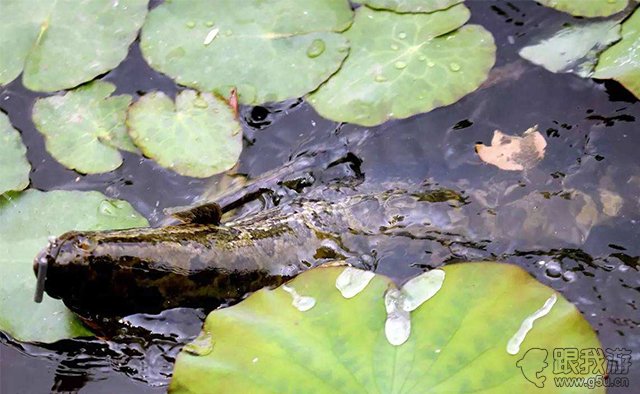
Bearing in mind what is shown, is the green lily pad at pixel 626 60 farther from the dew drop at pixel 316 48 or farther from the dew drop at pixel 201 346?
the dew drop at pixel 201 346

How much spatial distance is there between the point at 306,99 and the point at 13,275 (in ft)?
3.94

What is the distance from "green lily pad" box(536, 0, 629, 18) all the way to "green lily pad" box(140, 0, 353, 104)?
84 centimetres

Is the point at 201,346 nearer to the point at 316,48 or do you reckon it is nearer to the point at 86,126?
the point at 86,126

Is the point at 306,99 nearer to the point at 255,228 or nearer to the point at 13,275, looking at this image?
the point at 255,228

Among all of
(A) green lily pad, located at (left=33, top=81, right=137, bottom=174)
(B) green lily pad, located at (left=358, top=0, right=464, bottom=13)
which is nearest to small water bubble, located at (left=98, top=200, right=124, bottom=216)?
(A) green lily pad, located at (left=33, top=81, right=137, bottom=174)

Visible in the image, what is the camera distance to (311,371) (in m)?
1.93

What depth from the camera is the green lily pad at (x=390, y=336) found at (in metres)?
1.90

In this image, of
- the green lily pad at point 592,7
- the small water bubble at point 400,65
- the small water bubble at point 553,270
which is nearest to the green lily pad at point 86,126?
the small water bubble at point 400,65

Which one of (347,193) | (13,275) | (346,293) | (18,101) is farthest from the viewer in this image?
(18,101)

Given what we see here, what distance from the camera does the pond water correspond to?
2268 millimetres

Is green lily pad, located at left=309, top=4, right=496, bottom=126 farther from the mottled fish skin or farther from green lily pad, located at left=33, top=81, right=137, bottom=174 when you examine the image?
green lily pad, located at left=33, top=81, right=137, bottom=174

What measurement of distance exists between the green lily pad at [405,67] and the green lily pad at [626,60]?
0.40 meters

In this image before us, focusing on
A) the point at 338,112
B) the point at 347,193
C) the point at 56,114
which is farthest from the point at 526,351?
the point at 56,114

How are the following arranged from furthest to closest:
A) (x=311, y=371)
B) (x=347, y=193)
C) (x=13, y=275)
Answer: (x=347, y=193)
(x=13, y=275)
(x=311, y=371)
